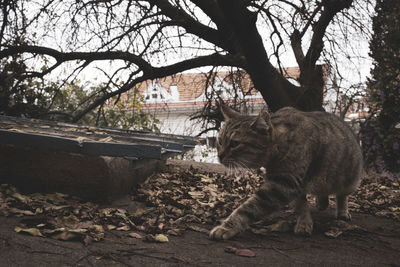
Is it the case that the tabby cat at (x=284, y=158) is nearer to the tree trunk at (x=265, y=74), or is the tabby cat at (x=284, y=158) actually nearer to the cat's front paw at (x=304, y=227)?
the cat's front paw at (x=304, y=227)

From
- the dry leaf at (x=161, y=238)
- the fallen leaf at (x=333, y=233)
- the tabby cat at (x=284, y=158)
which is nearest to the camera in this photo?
the dry leaf at (x=161, y=238)

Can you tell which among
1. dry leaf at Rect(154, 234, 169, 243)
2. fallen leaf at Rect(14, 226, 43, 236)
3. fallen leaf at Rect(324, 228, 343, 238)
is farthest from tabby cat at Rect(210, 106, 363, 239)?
fallen leaf at Rect(14, 226, 43, 236)

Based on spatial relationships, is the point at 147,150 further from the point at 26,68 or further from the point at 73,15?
the point at 26,68

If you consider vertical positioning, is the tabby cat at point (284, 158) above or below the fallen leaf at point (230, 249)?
above

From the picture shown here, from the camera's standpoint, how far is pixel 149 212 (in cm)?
391

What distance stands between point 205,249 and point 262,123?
1187mm

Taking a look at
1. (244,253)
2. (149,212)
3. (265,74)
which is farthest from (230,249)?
(265,74)

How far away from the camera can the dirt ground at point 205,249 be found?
2.24 m

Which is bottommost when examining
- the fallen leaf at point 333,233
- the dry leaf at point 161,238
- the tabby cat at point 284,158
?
Result: the fallen leaf at point 333,233

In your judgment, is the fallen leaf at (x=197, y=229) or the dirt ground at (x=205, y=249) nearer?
the dirt ground at (x=205, y=249)

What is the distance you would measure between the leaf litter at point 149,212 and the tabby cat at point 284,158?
1.19 ft

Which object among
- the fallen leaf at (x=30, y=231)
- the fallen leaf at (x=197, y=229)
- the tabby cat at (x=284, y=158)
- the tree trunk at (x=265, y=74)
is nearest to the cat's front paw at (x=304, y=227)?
the tabby cat at (x=284, y=158)

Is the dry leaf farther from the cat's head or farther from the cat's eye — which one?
the cat's eye

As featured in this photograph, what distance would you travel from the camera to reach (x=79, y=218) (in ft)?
10.6
